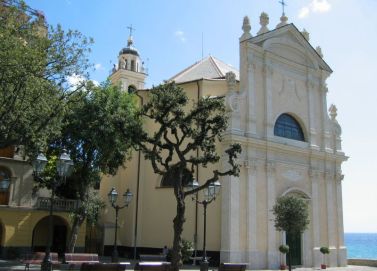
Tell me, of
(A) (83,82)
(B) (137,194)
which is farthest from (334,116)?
(A) (83,82)

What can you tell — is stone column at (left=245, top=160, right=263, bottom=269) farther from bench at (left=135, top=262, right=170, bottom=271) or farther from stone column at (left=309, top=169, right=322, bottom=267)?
bench at (left=135, top=262, right=170, bottom=271)

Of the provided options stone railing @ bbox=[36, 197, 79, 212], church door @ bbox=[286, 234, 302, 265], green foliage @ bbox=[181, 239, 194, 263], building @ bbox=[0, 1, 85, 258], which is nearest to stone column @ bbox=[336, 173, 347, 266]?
church door @ bbox=[286, 234, 302, 265]

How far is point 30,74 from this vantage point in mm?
18547

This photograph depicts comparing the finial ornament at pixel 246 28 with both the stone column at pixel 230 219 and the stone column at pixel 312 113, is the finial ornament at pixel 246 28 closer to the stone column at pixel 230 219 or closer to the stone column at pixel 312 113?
the stone column at pixel 312 113

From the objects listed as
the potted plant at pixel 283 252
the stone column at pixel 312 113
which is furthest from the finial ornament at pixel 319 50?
the potted plant at pixel 283 252

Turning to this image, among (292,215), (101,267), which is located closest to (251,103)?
(292,215)

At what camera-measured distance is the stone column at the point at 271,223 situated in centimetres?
2909

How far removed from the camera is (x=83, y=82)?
74.3ft

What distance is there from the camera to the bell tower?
171 ft

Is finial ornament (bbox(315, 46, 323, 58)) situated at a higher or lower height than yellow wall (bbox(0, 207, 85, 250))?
higher

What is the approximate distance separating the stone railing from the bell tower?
21708 millimetres

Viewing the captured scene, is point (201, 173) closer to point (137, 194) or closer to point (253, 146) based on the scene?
point (253, 146)

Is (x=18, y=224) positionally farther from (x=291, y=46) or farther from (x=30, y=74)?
(x=291, y=46)

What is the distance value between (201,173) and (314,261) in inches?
388
